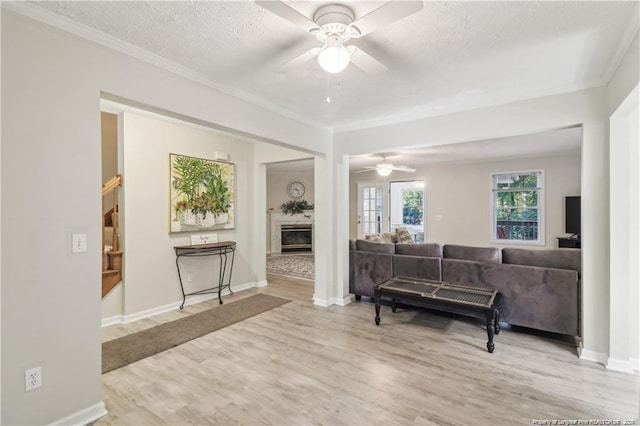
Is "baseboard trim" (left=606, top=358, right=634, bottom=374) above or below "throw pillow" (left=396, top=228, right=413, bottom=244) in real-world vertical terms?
below

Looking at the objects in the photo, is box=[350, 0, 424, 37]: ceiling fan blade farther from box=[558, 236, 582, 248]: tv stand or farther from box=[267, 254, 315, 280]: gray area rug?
box=[558, 236, 582, 248]: tv stand

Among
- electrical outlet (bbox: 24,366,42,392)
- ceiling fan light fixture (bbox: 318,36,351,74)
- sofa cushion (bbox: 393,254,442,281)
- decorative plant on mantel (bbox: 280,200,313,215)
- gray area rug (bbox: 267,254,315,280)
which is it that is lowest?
gray area rug (bbox: 267,254,315,280)

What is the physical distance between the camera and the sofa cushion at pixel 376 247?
14.2 ft

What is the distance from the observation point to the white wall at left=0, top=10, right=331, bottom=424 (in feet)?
5.55

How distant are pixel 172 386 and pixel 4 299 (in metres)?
1.25

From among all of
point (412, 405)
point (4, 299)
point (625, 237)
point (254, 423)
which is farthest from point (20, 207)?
point (625, 237)

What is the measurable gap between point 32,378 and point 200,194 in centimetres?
302

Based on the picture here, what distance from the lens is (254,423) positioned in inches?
77.2

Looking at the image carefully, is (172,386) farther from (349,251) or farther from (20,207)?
(349,251)

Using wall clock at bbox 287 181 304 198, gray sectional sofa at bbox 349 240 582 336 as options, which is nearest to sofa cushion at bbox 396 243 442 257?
gray sectional sofa at bbox 349 240 582 336

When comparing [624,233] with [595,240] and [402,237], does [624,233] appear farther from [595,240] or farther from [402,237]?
[402,237]

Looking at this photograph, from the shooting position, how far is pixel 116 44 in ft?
6.89

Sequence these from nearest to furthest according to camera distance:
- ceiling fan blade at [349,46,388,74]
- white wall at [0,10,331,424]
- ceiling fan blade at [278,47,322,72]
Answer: white wall at [0,10,331,424], ceiling fan blade at [349,46,388,74], ceiling fan blade at [278,47,322,72]

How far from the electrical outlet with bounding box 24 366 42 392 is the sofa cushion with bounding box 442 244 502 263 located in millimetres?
3861
